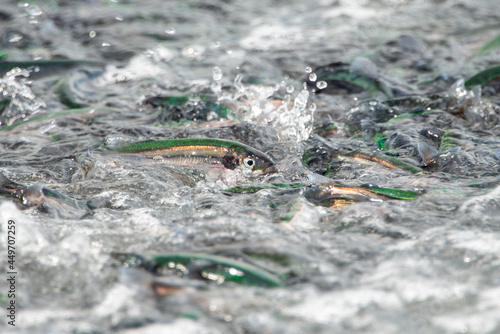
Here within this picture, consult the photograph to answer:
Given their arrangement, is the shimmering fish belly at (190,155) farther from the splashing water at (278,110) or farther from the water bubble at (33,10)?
the water bubble at (33,10)

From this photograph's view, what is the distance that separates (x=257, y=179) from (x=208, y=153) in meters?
0.29

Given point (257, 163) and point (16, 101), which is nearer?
point (257, 163)

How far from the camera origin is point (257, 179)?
2.83 metres

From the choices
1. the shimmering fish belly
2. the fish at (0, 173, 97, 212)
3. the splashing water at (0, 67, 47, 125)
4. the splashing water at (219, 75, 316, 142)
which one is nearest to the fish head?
the shimmering fish belly

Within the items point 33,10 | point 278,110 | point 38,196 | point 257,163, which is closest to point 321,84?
point 278,110

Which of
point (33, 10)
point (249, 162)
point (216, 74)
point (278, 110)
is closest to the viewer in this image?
point (249, 162)

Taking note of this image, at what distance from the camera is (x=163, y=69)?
489cm

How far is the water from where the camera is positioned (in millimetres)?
1681

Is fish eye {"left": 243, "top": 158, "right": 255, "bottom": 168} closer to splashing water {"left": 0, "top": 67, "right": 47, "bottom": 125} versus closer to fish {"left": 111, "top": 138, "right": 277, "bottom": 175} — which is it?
fish {"left": 111, "top": 138, "right": 277, "bottom": 175}

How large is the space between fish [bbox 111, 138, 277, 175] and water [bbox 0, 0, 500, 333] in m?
0.07

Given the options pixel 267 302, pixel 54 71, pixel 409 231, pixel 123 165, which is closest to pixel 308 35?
pixel 54 71

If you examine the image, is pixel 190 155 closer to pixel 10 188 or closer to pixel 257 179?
pixel 257 179

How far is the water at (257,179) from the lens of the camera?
1681 mm

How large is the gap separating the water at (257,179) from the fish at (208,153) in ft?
0.23
